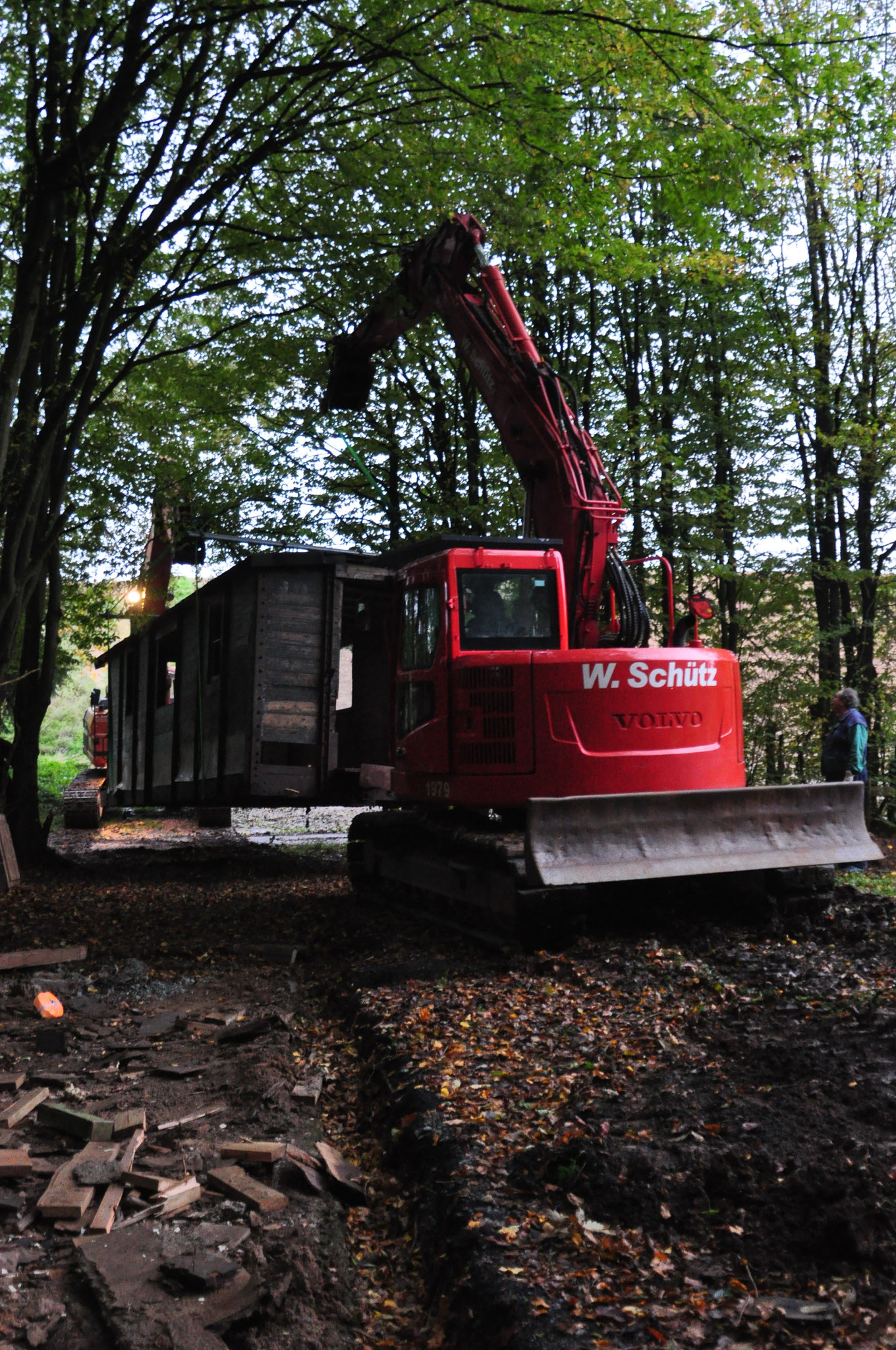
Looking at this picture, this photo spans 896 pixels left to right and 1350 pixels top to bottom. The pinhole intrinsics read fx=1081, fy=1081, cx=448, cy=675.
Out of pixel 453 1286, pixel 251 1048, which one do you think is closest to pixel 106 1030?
pixel 251 1048

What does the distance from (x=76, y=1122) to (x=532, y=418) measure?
241 inches

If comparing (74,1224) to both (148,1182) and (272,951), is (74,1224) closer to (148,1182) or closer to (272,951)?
(148,1182)

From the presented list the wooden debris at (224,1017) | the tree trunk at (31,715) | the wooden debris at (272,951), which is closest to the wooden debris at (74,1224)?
the wooden debris at (224,1017)

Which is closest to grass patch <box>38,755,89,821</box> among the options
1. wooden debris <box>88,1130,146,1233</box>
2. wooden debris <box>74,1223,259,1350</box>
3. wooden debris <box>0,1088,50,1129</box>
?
wooden debris <box>0,1088,50,1129</box>

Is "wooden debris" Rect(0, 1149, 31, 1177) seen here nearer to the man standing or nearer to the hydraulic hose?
the hydraulic hose

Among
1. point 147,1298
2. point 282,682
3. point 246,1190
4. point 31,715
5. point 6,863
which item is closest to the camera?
point 147,1298

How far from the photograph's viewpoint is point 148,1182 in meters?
3.79

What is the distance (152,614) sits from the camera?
14914 millimetres

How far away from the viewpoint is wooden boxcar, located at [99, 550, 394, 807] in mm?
10484

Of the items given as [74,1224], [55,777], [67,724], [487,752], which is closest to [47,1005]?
[74,1224]

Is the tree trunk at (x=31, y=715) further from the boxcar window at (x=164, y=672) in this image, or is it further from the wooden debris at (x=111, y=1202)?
the wooden debris at (x=111, y=1202)

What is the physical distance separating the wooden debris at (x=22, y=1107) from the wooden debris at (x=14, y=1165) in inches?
18.5

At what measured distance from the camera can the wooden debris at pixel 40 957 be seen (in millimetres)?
7109

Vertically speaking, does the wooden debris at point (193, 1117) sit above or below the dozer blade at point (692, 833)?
below
